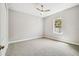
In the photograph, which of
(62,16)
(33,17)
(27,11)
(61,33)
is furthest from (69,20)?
(27,11)

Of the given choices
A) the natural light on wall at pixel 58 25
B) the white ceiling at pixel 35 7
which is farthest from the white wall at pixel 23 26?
the natural light on wall at pixel 58 25

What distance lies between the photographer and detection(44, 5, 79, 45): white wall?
205 cm

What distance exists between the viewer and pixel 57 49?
7.52 ft

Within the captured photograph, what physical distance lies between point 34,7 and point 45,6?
0.84 feet

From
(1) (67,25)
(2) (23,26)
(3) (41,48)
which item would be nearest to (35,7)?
(2) (23,26)

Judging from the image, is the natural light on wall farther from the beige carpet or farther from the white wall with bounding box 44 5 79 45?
the beige carpet

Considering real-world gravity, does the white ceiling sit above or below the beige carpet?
above

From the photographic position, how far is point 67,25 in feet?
7.12

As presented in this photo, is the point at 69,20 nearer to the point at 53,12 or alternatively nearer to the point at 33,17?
the point at 53,12

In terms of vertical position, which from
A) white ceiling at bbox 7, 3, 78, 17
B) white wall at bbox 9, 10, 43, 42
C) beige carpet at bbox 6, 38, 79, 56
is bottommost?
beige carpet at bbox 6, 38, 79, 56

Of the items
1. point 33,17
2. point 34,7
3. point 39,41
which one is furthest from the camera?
point 39,41

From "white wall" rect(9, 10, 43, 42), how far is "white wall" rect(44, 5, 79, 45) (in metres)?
0.19

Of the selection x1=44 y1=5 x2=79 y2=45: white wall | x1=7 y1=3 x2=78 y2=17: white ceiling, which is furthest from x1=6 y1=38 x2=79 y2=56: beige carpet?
x1=7 y1=3 x2=78 y2=17: white ceiling

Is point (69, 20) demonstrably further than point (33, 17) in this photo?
Yes
